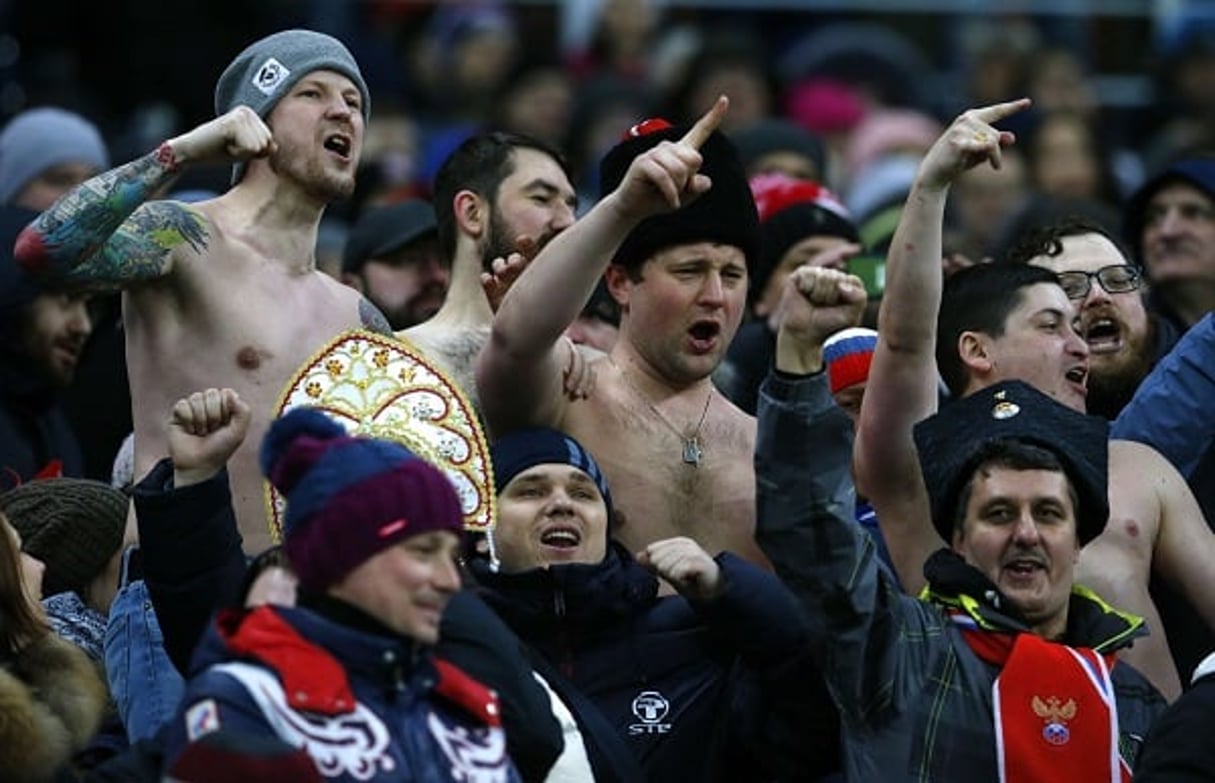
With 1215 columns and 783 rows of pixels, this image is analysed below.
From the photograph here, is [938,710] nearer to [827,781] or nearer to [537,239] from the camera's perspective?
[827,781]

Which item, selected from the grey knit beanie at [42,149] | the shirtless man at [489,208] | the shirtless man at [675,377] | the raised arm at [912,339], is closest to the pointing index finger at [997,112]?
the raised arm at [912,339]

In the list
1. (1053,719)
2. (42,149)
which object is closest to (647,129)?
(1053,719)

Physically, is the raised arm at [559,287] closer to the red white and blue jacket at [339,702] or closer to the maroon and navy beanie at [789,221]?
the red white and blue jacket at [339,702]

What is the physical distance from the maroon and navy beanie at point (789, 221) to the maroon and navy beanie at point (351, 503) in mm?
4217

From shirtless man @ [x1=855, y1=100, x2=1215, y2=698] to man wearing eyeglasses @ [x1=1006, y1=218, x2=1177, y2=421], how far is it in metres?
0.46

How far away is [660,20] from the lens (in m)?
17.1

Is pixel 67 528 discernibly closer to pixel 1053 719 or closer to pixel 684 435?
pixel 684 435

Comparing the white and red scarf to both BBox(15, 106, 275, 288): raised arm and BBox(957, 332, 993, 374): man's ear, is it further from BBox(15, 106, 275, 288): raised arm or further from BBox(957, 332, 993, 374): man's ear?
BBox(15, 106, 275, 288): raised arm

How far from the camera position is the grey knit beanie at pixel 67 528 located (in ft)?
25.5

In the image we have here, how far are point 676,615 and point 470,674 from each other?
1234 mm

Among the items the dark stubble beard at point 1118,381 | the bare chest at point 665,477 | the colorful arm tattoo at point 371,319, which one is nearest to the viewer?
the bare chest at point 665,477

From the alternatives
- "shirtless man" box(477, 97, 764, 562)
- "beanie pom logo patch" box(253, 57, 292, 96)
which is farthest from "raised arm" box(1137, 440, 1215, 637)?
"beanie pom logo patch" box(253, 57, 292, 96)

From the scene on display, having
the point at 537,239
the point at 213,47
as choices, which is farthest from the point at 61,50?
the point at 537,239

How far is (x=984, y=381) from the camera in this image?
8.17 metres
